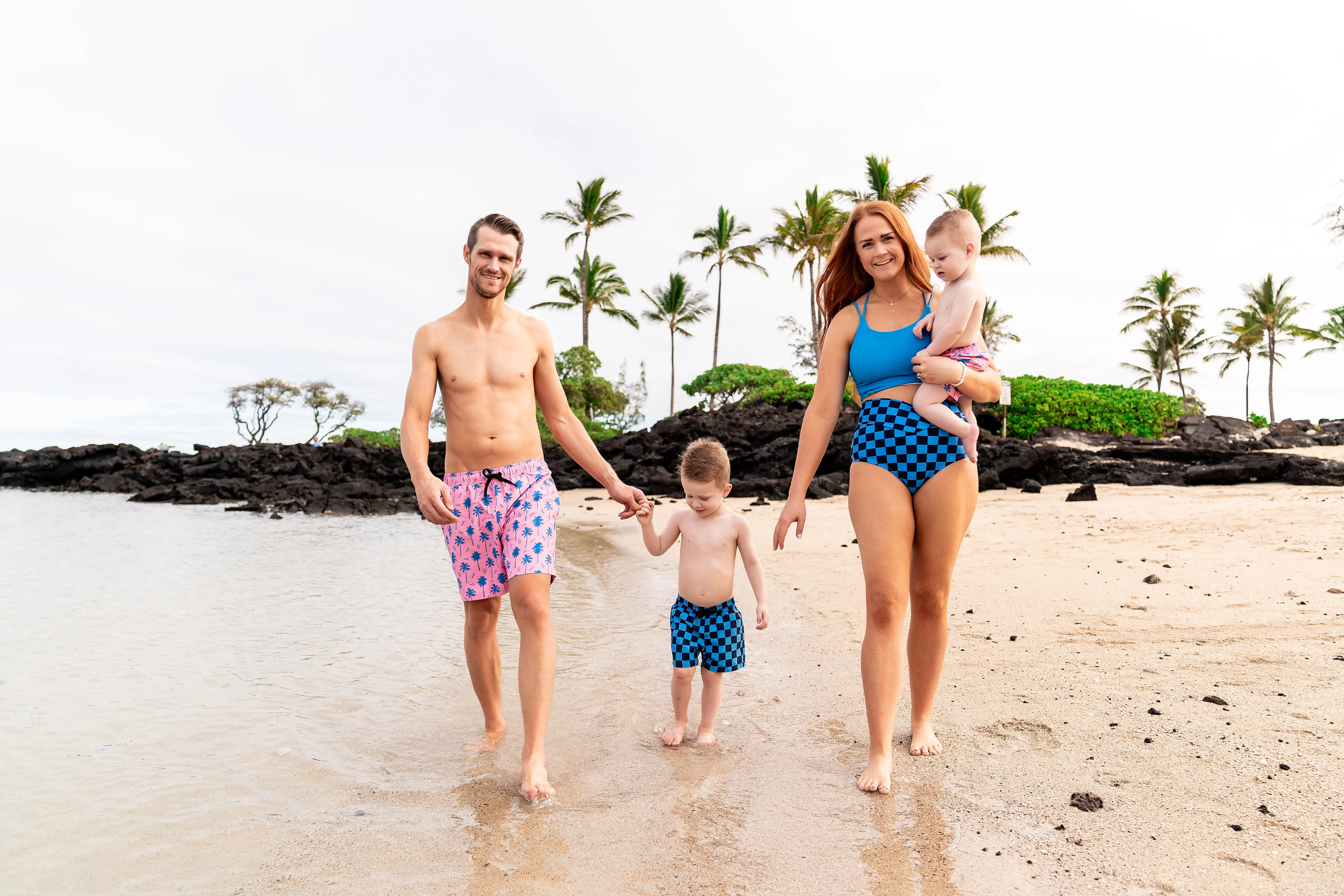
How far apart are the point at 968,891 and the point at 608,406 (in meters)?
28.9

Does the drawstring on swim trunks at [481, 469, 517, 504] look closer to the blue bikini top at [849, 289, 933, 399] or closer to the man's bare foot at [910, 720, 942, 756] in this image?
the blue bikini top at [849, 289, 933, 399]

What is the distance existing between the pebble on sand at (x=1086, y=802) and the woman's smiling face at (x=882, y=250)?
2040 mm

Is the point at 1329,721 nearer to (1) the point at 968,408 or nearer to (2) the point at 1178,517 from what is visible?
(1) the point at 968,408

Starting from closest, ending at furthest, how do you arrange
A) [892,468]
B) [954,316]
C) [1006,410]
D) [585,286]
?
1. [954,316]
2. [892,468]
3. [1006,410]
4. [585,286]

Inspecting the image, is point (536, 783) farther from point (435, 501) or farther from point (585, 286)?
point (585, 286)

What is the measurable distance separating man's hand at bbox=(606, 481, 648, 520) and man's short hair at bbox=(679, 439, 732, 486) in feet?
0.76

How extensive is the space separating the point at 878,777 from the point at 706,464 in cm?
141

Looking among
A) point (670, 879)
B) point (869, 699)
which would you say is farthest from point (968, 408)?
point (670, 879)

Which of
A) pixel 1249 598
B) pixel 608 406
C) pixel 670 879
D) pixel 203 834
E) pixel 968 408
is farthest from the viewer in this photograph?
pixel 608 406

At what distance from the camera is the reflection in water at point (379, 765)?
2564 mm

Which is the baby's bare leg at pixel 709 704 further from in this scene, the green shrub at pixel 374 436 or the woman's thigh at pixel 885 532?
the green shrub at pixel 374 436

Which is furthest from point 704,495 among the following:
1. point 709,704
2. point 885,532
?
point 709,704

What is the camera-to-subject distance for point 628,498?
3.52 meters

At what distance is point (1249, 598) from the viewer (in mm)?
4941
